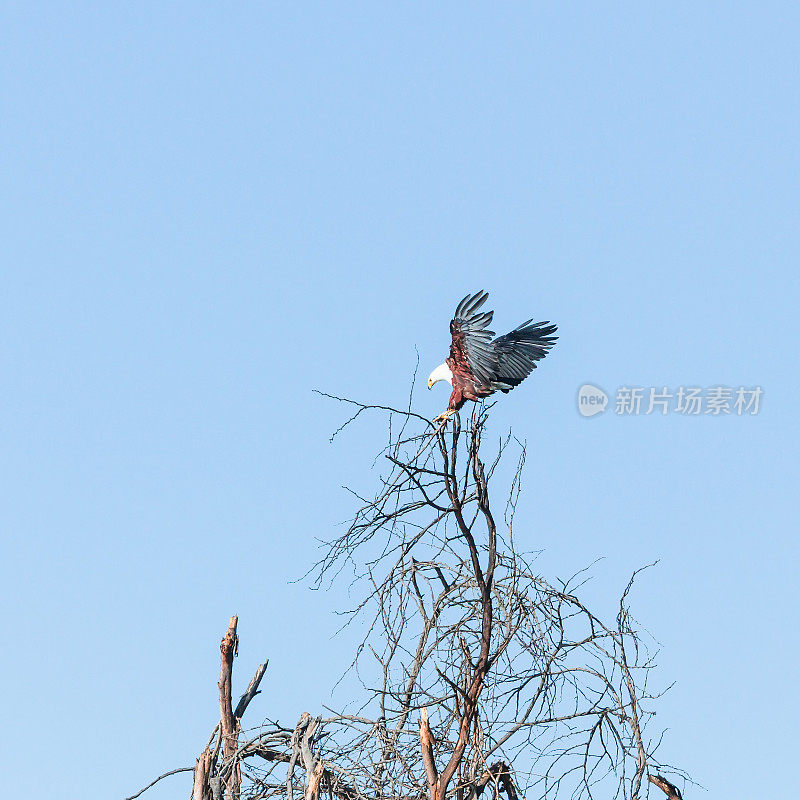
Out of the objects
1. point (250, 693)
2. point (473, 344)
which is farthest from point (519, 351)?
point (250, 693)

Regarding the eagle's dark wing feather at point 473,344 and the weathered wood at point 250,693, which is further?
the eagle's dark wing feather at point 473,344

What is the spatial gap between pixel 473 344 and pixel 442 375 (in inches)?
8.8

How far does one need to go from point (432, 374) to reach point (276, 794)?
235 centimetres

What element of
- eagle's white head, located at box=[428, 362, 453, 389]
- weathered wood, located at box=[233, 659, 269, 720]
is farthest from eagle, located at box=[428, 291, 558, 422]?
weathered wood, located at box=[233, 659, 269, 720]

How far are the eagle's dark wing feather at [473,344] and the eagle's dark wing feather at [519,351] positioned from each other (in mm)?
63

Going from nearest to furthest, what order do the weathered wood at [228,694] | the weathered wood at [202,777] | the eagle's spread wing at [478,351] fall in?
the weathered wood at [202,777]
the weathered wood at [228,694]
the eagle's spread wing at [478,351]

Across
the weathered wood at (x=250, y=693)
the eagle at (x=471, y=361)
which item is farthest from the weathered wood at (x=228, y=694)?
the eagle at (x=471, y=361)

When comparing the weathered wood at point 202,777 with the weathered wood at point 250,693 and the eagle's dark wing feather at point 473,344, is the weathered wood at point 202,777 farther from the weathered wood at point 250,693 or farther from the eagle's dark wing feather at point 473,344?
the eagle's dark wing feather at point 473,344

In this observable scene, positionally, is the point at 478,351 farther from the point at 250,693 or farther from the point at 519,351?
the point at 250,693

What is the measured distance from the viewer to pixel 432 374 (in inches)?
262

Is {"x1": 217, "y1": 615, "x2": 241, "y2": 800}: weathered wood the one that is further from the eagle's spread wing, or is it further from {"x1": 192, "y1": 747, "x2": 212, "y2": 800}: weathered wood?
the eagle's spread wing

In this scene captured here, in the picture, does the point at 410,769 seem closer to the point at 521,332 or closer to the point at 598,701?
the point at 598,701

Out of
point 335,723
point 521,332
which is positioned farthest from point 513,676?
point 521,332

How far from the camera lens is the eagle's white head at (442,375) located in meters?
6.61
